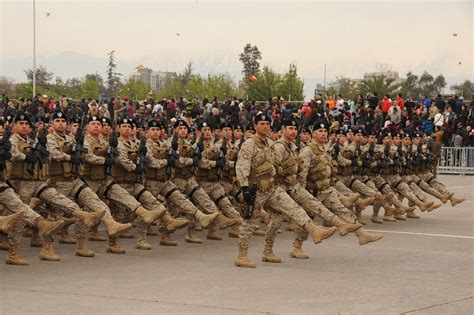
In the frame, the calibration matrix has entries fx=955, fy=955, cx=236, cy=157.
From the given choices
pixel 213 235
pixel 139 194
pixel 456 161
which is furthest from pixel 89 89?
pixel 139 194

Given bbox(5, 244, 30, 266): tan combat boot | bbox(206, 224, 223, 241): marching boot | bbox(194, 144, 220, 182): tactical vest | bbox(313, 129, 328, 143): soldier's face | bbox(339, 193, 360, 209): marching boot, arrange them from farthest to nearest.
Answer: bbox(339, 193, 360, 209): marching boot, bbox(194, 144, 220, 182): tactical vest, bbox(206, 224, 223, 241): marching boot, bbox(313, 129, 328, 143): soldier's face, bbox(5, 244, 30, 266): tan combat boot

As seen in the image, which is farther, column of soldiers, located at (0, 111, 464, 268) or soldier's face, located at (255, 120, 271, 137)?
soldier's face, located at (255, 120, 271, 137)

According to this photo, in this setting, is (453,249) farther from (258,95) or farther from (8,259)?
(258,95)

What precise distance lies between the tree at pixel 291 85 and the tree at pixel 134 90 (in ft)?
71.2

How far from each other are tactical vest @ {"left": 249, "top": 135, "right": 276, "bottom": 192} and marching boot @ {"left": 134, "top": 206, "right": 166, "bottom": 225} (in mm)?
1730

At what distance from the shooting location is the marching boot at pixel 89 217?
13.0m

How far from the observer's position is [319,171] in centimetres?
1466

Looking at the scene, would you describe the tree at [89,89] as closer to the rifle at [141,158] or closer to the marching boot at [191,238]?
the marching boot at [191,238]

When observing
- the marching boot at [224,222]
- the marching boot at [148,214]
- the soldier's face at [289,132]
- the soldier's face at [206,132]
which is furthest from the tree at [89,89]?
the soldier's face at [289,132]

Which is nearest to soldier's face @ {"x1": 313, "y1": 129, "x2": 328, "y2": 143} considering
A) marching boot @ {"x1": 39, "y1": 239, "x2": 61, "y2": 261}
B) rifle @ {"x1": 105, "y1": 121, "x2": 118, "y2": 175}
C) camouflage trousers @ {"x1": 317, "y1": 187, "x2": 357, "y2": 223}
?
camouflage trousers @ {"x1": 317, "y1": 187, "x2": 357, "y2": 223}

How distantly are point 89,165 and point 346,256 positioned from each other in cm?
407

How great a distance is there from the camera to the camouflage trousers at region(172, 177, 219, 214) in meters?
15.4

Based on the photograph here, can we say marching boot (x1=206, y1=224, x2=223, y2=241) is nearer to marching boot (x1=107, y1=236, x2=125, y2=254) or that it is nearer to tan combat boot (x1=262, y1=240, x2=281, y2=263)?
marching boot (x1=107, y1=236, x2=125, y2=254)

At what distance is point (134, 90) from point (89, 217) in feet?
287
